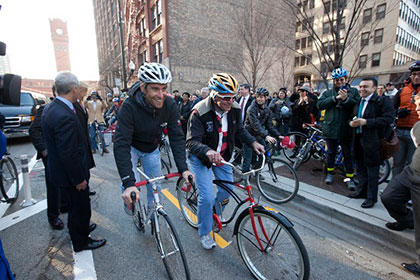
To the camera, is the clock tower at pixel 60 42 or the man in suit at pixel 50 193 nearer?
the man in suit at pixel 50 193

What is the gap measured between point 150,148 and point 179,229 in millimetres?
1411

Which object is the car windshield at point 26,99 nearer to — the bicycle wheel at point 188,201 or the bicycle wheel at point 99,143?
the bicycle wheel at point 99,143

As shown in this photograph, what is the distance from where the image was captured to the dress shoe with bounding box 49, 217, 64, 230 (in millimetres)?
3348

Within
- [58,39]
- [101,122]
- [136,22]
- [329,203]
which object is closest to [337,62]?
[329,203]

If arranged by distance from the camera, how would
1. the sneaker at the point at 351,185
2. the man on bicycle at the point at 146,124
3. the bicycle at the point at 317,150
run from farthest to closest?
the bicycle at the point at 317,150 < the sneaker at the point at 351,185 < the man on bicycle at the point at 146,124

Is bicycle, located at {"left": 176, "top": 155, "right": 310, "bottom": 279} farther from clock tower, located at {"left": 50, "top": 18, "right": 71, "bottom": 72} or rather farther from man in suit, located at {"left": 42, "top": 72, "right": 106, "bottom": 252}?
clock tower, located at {"left": 50, "top": 18, "right": 71, "bottom": 72}

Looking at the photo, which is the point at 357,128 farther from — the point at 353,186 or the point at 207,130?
the point at 207,130

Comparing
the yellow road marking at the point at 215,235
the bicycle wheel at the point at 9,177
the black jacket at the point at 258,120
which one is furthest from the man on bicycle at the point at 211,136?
the bicycle wheel at the point at 9,177

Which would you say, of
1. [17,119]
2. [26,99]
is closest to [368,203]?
[17,119]

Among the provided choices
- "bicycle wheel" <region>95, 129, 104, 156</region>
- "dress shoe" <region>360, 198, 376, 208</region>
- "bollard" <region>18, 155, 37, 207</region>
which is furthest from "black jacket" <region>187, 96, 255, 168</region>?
"bicycle wheel" <region>95, 129, 104, 156</region>

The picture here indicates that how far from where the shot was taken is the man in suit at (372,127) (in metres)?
3.53

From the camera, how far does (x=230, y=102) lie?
2.60 metres

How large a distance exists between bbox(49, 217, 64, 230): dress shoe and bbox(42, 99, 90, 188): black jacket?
114 centimetres

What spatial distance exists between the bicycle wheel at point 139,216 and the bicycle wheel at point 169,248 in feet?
2.65
